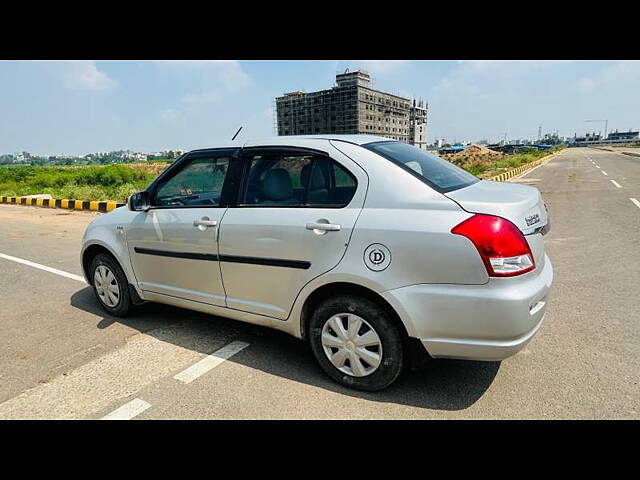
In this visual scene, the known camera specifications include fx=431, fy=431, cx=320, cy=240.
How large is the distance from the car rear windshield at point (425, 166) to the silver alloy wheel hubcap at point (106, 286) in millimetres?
2790

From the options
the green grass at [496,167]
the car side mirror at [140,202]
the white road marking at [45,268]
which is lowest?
the white road marking at [45,268]

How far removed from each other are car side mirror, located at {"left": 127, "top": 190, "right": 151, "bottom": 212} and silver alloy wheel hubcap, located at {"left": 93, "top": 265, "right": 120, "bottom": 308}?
0.81 m

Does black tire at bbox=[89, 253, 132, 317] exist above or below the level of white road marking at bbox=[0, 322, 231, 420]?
above

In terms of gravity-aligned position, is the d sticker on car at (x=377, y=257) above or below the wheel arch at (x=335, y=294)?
above

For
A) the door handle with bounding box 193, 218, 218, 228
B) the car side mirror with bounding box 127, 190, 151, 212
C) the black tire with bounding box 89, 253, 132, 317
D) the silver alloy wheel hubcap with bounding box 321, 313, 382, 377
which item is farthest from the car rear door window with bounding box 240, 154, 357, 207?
the black tire with bounding box 89, 253, 132, 317

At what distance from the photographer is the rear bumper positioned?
91.7 inches

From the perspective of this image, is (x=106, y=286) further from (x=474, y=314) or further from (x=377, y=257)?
(x=474, y=314)

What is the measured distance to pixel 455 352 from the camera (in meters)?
2.48

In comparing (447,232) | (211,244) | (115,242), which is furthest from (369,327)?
(115,242)

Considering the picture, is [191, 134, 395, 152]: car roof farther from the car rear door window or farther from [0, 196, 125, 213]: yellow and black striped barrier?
[0, 196, 125, 213]: yellow and black striped barrier

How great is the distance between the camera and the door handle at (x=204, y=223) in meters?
3.22

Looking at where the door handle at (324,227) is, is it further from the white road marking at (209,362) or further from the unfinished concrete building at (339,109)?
the unfinished concrete building at (339,109)

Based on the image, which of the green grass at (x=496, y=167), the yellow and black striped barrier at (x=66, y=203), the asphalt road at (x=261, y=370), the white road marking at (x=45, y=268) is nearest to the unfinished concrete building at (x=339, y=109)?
the green grass at (x=496, y=167)
